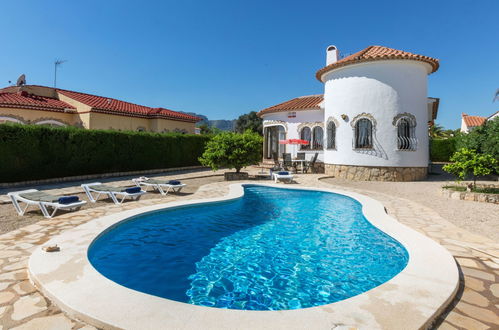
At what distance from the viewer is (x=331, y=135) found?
18656mm

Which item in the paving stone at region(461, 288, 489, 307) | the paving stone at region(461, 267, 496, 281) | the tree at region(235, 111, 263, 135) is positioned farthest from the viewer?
the tree at region(235, 111, 263, 135)

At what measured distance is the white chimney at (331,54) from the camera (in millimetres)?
21734

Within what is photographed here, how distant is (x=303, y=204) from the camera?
35.7 ft

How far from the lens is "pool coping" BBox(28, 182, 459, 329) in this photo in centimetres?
292

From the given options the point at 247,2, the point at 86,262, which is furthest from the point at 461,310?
the point at 247,2

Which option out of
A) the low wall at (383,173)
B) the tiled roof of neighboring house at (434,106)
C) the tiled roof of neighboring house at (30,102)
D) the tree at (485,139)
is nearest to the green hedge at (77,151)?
the tiled roof of neighboring house at (30,102)

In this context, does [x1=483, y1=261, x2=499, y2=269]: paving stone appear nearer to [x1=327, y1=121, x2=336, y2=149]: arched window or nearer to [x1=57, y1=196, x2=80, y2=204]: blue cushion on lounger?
[x1=57, y1=196, x2=80, y2=204]: blue cushion on lounger

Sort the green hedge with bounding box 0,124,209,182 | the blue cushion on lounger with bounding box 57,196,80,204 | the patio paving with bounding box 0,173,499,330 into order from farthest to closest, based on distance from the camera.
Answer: the green hedge with bounding box 0,124,209,182 < the blue cushion on lounger with bounding box 57,196,80,204 < the patio paving with bounding box 0,173,499,330

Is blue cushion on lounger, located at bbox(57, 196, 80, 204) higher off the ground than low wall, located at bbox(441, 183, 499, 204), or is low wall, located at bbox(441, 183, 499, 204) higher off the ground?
blue cushion on lounger, located at bbox(57, 196, 80, 204)

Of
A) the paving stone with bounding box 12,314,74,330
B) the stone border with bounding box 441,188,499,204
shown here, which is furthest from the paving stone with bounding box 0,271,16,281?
the stone border with bounding box 441,188,499,204

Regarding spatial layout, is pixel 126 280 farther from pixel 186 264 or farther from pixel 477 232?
pixel 477 232

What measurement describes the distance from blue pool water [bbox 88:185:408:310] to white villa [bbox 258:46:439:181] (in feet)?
27.7

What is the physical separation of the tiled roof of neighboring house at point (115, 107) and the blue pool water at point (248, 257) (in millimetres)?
16805

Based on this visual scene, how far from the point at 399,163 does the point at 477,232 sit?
406 inches
